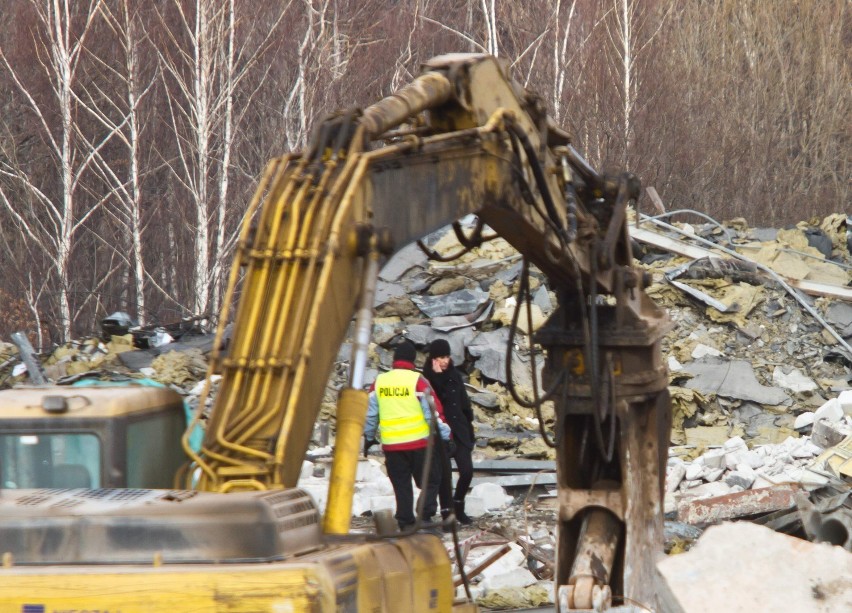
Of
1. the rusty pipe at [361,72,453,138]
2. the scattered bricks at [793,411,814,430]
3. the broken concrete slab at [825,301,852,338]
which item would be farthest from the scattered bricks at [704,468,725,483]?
the rusty pipe at [361,72,453,138]

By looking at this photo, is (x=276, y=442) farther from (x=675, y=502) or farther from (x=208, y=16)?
(x=208, y=16)

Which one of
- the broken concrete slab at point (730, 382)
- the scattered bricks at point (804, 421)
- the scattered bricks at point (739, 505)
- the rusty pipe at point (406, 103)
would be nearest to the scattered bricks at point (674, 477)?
the scattered bricks at point (739, 505)

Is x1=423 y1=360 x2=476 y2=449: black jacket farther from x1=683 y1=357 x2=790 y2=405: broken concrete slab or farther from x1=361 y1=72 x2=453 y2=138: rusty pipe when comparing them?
x1=361 y1=72 x2=453 y2=138: rusty pipe

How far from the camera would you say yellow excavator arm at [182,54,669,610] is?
200 inches

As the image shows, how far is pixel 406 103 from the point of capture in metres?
6.14

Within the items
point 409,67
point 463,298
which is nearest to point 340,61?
point 409,67

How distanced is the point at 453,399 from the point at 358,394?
6972 millimetres

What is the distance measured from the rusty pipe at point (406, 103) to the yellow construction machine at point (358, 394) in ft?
0.04

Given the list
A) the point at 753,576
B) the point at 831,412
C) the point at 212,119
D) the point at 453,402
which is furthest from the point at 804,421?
the point at 212,119

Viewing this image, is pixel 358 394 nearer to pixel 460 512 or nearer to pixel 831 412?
pixel 460 512

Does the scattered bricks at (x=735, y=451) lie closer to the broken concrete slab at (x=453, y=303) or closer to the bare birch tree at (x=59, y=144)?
the broken concrete slab at (x=453, y=303)

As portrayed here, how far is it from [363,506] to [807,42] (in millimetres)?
23843

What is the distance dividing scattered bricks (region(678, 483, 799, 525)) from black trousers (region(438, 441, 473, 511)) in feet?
6.48

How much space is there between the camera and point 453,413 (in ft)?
40.1
